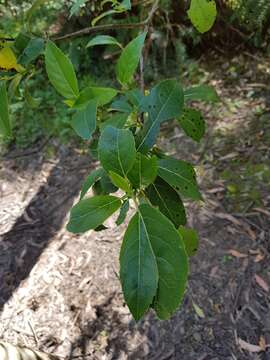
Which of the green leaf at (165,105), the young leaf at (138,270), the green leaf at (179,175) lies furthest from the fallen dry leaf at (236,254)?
the young leaf at (138,270)

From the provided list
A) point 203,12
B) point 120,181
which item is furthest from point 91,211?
Answer: point 203,12

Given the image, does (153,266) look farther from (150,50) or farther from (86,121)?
(150,50)

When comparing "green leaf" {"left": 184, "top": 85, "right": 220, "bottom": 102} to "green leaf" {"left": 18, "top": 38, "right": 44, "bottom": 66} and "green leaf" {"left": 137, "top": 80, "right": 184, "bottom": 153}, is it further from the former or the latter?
"green leaf" {"left": 18, "top": 38, "right": 44, "bottom": 66}

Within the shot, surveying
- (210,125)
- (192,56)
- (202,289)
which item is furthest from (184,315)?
(192,56)

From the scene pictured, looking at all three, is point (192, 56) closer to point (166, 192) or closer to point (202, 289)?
point (202, 289)

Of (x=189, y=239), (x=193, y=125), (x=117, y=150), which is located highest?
(x=117, y=150)

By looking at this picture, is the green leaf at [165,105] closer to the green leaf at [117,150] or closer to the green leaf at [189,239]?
the green leaf at [117,150]
